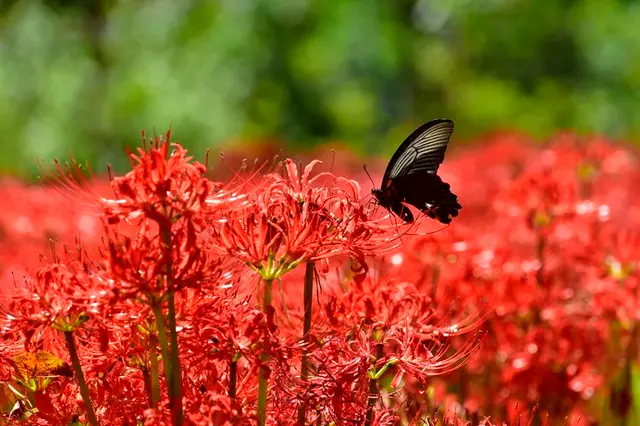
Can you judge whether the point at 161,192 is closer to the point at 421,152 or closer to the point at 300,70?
the point at 421,152

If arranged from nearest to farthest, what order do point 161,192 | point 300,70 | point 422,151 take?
point 161,192 → point 422,151 → point 300,70

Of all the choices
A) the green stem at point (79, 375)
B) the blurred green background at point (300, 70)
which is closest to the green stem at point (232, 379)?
the green stem at point (79, 375)

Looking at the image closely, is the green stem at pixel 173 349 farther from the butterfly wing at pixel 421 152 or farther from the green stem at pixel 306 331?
the butterfly wing at pixel 421 152

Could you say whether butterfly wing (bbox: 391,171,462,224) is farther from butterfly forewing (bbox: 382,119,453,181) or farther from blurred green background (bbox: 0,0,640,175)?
blurred green background (bbox: 0,0,640,175)

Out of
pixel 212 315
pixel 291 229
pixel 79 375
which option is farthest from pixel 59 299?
pixel 291 229

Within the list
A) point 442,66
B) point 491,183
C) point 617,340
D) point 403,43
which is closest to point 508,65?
point 442,66

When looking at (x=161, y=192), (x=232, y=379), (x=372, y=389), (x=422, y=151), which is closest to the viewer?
(x=161, y=192)

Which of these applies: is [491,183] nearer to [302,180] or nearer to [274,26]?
[302,180]
